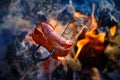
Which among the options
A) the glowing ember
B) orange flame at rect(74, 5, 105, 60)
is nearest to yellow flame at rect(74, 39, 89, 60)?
orange flame at rect(74, 5, 105, 60)

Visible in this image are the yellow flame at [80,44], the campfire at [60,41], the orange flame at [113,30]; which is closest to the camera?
the campfire at [60,41]

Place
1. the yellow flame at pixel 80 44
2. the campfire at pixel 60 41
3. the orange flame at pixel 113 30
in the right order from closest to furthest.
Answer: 1. the campfire at pixel 60 41
2. the yellow flame at pixel 80 44
3. the orange flame at pixel 113 30

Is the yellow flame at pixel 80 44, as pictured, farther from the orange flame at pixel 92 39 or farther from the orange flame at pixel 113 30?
the orange flame at pixel 113 30

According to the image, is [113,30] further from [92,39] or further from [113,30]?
[92,39]

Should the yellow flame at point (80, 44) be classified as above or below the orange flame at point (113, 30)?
below

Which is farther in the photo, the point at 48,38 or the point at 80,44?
the point at 80,44

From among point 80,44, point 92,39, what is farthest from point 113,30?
point 80,44

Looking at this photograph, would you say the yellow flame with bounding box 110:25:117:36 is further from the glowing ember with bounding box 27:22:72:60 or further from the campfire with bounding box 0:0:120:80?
the glowing ember with bounding box 27:22:72:60

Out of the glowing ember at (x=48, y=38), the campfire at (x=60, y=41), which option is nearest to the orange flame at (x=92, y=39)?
the campfire at (x=60, y=41)

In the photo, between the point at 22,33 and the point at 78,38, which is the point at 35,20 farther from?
the point at 78,38

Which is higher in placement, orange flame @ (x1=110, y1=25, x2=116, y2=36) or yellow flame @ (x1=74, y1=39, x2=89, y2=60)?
orange flame @ (x1=110, y1=25, x2=116, y2=36)

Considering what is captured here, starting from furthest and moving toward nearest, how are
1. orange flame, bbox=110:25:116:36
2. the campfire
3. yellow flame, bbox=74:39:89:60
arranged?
orange flame, bbox=110:25:116:36, yellow flame, bbox=74:39:89:60, the campfire
